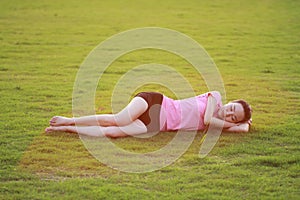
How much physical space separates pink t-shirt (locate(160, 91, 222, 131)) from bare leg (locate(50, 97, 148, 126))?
0.27m

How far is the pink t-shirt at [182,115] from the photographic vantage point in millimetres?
5961

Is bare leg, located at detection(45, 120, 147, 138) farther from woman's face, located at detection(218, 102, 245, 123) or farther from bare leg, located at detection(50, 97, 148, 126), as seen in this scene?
woman's face, located at detection(218, 102, 245, 123)

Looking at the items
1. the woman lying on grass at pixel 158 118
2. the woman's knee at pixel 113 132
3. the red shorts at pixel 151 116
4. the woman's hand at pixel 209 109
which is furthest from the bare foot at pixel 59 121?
the woman's hand at pixel 209 109

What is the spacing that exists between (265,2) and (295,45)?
7525 millimetres

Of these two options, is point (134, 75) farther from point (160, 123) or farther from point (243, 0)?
point (243, 0)

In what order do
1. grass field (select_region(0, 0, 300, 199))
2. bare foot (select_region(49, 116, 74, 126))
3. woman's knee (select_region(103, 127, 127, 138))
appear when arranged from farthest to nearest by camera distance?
bare foot (select_region(49, 116, 74, 126)) → woman's knee (select_region(103, 127, 127, 138)) → grass field (select_region(0, 0, 300, 199))

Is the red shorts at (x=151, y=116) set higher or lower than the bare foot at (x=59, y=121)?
higher

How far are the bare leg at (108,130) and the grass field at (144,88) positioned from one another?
0.32 feet

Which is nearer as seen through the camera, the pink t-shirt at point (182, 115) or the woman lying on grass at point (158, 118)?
the woman lying on grass at point (158, 118)

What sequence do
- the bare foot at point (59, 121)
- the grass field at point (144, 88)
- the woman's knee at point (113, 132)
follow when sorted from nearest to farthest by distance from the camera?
the grass field at point (144, 88) → the woman's knee at point (113, 132) → the bare foot at point (59, 121)

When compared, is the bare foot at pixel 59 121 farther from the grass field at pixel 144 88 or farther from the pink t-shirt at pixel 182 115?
the pink t-shirt at pixel 182 115

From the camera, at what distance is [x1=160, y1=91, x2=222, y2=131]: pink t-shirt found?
5961 mm

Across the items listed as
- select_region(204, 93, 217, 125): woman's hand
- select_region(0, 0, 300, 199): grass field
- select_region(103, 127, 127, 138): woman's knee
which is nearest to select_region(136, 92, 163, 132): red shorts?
select_region(0, 0, 300, 199): grass field

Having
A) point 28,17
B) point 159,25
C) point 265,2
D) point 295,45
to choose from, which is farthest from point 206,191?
point 265,2
